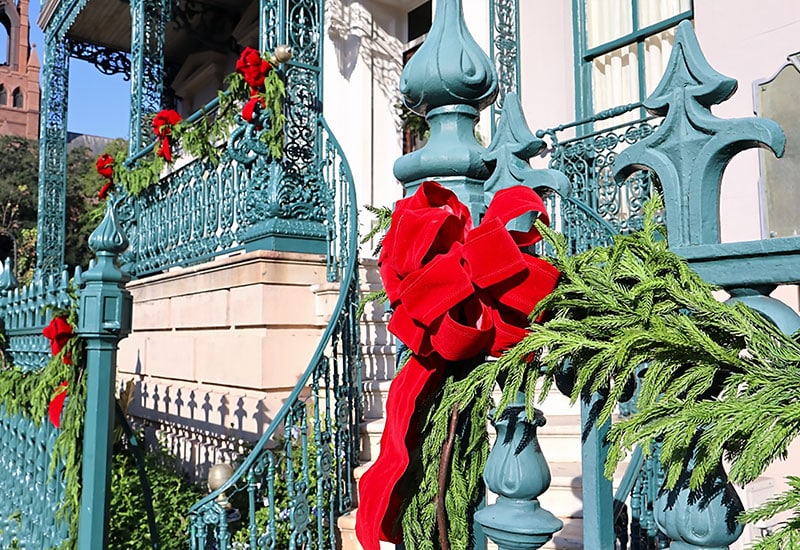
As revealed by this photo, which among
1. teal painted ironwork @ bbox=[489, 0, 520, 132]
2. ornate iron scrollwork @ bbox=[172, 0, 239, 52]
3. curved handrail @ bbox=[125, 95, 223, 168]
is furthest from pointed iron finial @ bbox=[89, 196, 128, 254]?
ornate iron scrollwork @ bbox=[172, 0, 239, 52]

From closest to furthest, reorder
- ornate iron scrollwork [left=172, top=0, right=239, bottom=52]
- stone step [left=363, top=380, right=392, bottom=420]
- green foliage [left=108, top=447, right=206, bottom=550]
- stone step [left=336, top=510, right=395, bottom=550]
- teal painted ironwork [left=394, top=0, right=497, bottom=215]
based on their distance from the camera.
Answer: teal painted ironwork [left=394, top=0, right=497, bottom=215] → stone step [left=336, top=510, right=395, bottom=550] → green foliage [left=108, top=447, right=206, bottom=550] → stone step [left=363, top=380, right=392, bottom=420] → ornate iron scrollwork [left=172, top=0, right=239, bottom=52]

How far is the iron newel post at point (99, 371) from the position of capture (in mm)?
2736

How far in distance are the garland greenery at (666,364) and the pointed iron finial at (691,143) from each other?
0.16 ft

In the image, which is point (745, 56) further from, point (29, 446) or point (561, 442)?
point (29, 446)

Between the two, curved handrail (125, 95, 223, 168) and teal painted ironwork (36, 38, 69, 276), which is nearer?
curved handrail (125, 95, 223, 168)

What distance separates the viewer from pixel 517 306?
92cm

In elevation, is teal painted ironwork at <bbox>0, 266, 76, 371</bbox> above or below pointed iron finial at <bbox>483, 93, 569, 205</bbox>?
below

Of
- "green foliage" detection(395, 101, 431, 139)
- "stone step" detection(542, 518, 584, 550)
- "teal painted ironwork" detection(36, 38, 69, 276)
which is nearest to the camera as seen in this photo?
"stone step" detection(542, 518, 584, 550)

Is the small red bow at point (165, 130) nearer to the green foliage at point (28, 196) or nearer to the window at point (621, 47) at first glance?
the window at point (621, 47)

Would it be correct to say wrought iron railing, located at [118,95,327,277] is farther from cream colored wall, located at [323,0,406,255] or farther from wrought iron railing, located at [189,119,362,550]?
cream colored wall, located at [323,0,406,255]

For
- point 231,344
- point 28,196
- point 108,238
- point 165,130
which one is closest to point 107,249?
point 108,238

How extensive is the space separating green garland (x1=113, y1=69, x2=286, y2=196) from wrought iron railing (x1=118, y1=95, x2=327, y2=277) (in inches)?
3.3

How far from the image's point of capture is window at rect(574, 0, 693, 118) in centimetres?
613

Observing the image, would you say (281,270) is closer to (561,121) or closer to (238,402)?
(238,402)
